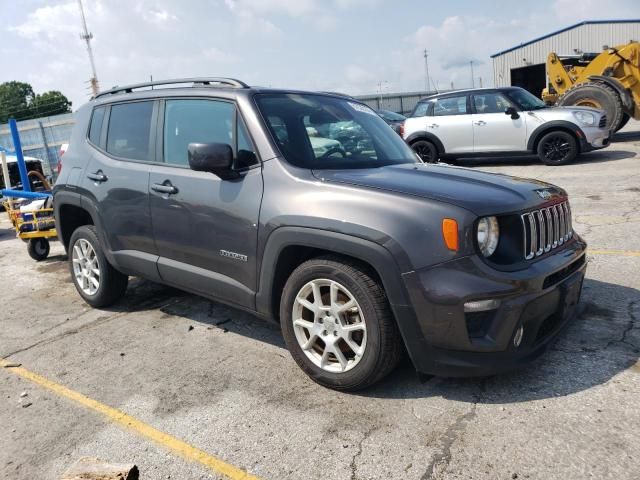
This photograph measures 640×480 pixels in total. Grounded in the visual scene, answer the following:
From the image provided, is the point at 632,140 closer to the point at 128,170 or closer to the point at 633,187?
the point at 633,187

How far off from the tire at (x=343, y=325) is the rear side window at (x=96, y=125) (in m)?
2.64

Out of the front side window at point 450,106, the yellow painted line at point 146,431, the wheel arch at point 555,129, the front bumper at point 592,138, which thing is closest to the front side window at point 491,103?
the front side window at point 450,106

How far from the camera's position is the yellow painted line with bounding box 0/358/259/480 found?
8.48 feet

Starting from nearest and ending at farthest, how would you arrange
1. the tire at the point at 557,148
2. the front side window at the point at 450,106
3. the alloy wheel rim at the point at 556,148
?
the tire at the point at 557,148
the alloy wheel rim at the point at 556,148
the front side window at the point at 450,106

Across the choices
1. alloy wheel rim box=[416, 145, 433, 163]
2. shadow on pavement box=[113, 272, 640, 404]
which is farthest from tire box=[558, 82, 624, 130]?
shadow on pavement box=[113, 272, 640, 404]

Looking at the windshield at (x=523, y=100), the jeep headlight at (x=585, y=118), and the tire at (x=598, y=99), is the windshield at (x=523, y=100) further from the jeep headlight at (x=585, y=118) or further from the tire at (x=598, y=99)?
the tire at (x=598, y=99)

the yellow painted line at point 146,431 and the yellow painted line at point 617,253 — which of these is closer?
the yellow painted line at point 146,431

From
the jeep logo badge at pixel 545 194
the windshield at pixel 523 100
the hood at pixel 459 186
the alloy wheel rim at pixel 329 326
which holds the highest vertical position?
the windshield at pixel 523 100

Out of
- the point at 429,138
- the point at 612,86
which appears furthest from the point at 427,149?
the point at 612,86

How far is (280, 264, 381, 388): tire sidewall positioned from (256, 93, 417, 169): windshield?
0.73m

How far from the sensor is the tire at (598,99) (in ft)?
46.2

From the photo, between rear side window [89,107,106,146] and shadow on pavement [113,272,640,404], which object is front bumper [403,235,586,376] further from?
rear side window [89,107,106,146]

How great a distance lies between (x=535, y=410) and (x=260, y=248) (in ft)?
5.88

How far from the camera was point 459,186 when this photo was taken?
3.13 meters
